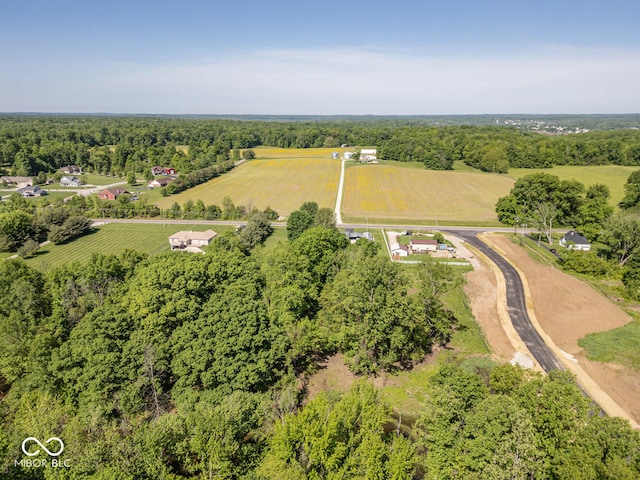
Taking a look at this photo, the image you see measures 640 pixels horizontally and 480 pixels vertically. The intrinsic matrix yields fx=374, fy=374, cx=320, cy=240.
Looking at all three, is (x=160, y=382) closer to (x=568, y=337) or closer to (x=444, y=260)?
(x=568, y=337)

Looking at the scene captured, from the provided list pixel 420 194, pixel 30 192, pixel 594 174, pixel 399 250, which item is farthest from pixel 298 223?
pixel 594 174

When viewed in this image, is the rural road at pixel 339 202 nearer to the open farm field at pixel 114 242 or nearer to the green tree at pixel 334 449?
the open farm field at pixel 114 242

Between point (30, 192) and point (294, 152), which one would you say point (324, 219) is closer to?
point (30, 192)

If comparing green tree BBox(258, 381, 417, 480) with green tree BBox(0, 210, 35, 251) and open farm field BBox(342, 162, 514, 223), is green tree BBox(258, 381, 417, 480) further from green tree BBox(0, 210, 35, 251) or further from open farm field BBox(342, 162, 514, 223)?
green tree BBox(0, 210, 35, 251)

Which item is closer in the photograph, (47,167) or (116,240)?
(116,240)

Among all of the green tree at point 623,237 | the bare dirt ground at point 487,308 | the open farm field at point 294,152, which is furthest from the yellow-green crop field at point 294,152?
the green tree at point 623,237

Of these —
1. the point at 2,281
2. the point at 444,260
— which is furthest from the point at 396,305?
the point at 2,281
